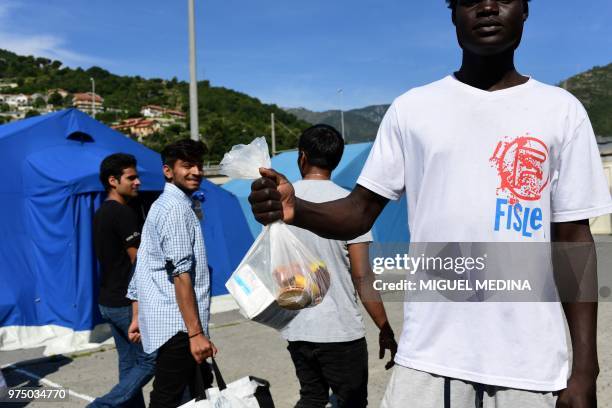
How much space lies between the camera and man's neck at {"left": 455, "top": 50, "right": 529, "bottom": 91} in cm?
159

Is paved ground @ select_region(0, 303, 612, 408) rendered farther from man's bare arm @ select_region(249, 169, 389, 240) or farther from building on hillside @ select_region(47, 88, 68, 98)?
building on hillside @ select_region(47, 88, 68, 98)

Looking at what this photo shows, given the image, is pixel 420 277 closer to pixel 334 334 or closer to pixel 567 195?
pixel 567 195

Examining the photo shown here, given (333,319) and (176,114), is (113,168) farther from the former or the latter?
(176,114)

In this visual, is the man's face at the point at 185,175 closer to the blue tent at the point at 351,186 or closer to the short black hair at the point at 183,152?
the short black hair at the point at 183,152

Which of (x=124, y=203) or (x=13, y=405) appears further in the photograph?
(x=13, y=405)

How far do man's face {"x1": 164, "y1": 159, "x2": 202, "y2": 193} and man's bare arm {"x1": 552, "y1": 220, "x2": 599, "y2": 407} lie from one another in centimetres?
214

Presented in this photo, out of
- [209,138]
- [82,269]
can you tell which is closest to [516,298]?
[82,269]

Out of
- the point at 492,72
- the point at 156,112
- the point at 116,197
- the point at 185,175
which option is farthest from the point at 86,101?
the point at 492,72

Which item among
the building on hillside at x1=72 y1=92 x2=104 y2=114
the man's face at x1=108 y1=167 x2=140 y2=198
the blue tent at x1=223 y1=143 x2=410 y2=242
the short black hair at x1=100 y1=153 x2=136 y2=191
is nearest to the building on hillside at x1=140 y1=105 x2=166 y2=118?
the building on hillside at x1=72 y1=92 x2=104 y2=114

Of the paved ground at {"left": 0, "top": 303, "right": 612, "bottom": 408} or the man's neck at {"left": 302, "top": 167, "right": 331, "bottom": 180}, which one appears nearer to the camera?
the man's neck at {"left": 302, "top": 167, "right": 331, "bottom": 180}

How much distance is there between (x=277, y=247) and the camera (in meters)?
1.77

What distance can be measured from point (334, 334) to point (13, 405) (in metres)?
3.27

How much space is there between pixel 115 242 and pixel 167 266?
125 centimetres

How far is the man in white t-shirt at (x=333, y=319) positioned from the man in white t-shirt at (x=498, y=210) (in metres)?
1.26
